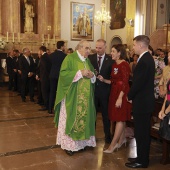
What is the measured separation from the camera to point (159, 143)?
4.62 metres

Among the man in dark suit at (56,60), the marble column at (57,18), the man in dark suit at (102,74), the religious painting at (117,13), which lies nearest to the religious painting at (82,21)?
the marble column at (57,18)

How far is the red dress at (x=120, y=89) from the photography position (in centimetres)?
390

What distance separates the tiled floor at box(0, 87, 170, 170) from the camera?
11.7 ft

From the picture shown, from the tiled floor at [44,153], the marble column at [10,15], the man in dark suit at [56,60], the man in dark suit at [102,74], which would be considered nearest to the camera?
the tiled floor at [44,153]

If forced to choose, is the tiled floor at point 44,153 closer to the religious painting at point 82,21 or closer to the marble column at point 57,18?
the marble column at point 57,18

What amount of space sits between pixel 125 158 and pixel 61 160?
0.93 meters

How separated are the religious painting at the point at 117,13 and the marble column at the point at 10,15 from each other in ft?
17.3

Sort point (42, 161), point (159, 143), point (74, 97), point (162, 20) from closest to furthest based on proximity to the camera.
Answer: point (42, 161) < point (74, 97) < point (159, 143) < point (162, 20)

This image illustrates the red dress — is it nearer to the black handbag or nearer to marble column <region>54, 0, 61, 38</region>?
the black handbag

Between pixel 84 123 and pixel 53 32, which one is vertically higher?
pixel 53 32

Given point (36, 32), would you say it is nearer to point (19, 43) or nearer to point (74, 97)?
point (19, 43)

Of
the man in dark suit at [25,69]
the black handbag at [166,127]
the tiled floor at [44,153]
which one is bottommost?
the tiled floor at [44,153]

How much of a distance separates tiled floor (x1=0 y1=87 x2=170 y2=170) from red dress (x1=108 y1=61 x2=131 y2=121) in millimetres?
605

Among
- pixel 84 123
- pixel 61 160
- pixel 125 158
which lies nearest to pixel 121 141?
pixel 125 158
